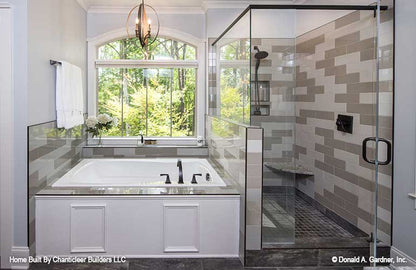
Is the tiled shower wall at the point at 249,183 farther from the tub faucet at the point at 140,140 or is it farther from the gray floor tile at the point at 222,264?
the tub faucet at the point at 140,140

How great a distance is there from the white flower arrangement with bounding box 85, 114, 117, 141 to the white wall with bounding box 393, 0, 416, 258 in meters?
3.34

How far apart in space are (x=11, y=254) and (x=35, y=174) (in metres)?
0.63

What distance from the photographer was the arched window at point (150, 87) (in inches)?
217

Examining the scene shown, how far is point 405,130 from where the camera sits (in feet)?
9.68

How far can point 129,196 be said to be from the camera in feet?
11.1

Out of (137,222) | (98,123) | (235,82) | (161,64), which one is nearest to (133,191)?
(137,222)

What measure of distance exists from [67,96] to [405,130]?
2978mm

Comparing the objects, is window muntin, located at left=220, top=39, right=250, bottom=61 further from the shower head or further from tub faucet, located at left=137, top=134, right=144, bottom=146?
tub faucet, located at left=137, top=134, right=144, bottom=146

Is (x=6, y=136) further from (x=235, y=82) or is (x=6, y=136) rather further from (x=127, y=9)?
(x=127, y=9)

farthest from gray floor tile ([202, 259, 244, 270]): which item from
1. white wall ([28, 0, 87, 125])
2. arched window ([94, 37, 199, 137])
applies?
arched window ([94, 37, 199, 137])

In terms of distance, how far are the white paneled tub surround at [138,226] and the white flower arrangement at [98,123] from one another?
1829 millimetres

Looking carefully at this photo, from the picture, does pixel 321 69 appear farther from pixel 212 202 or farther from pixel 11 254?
pixel 11 254

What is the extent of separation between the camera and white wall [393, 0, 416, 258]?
2.88 meters

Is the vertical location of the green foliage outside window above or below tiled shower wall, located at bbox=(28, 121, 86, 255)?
above
